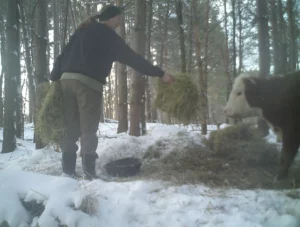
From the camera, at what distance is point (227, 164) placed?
4.04 metres

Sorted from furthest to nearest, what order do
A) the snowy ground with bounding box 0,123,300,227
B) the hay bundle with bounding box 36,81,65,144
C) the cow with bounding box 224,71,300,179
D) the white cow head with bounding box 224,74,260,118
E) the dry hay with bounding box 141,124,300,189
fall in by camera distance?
the white cow head with bounding box 224,74,260,118
the hay bundle with bounding box 36,81,65,144
the cow with bounding box 224,71,300,179
the dry hay with bounding box 141,124,300,189
the snowy ground with bounding box 0,123,300,227

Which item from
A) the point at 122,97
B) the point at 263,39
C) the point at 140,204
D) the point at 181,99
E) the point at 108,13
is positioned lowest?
the point at 140,204

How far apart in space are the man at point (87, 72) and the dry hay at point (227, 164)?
1.14 meters

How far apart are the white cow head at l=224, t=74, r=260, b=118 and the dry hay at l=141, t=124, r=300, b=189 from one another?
0.66 m

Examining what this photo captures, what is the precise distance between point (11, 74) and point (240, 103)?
5808 millimetres

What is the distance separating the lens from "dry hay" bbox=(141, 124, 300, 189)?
3232 millimetres

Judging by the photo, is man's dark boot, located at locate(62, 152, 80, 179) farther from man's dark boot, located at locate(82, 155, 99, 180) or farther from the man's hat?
the man's hat

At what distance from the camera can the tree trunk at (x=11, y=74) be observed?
6.22m

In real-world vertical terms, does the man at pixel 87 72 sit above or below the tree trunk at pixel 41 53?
below

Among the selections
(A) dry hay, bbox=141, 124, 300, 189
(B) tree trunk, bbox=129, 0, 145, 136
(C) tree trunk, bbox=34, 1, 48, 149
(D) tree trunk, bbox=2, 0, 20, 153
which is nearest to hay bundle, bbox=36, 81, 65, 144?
(A) dry hay, bbox=141, 124, 300, 189

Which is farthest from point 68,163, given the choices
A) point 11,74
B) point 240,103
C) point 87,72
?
point 11,74

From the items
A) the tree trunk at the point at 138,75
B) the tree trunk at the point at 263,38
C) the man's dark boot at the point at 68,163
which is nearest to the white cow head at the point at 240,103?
the tree trunk at the point at 138,75

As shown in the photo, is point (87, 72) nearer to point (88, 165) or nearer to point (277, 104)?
point (88, 165)

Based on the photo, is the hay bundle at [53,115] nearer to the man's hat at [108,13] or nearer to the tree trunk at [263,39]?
the man's hat at [108,13]
